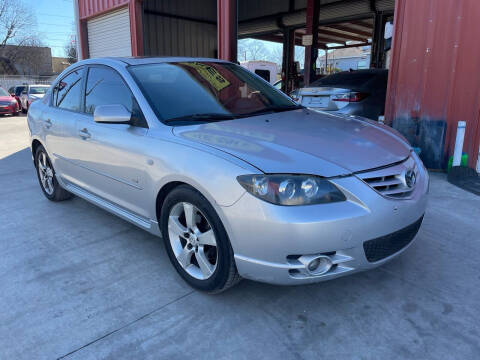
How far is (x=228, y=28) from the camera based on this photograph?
7.62 m

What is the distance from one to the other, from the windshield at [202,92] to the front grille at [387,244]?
1.42 m

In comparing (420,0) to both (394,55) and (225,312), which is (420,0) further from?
(225,312)

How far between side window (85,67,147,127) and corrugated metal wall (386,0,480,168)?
4018 millimetres

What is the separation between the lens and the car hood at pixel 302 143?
2.14 metres

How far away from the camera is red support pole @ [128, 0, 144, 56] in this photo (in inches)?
393

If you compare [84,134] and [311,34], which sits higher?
[311,34]

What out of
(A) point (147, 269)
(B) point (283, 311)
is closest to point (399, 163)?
(B) point (283, 311)

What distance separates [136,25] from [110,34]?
7.00ft

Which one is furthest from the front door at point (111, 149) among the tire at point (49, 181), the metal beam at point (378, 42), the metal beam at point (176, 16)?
the metal beam at point (378, 42)

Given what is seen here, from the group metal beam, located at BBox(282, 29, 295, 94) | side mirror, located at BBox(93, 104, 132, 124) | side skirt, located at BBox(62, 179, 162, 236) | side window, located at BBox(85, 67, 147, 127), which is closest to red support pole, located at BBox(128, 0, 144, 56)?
side window, located at BBox(85, 67, 147, 127)

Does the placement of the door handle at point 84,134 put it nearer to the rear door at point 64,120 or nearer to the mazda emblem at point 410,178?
the rear door at point 64,120

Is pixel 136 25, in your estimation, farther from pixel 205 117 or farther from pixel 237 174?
pixel 237 174

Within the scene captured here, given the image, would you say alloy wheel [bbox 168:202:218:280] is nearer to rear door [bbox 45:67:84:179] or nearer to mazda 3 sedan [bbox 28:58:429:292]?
mazda 3 sedan [bbox 28:58:429:292]

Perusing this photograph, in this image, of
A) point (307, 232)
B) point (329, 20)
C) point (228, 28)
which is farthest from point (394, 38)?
point (329, 20)
